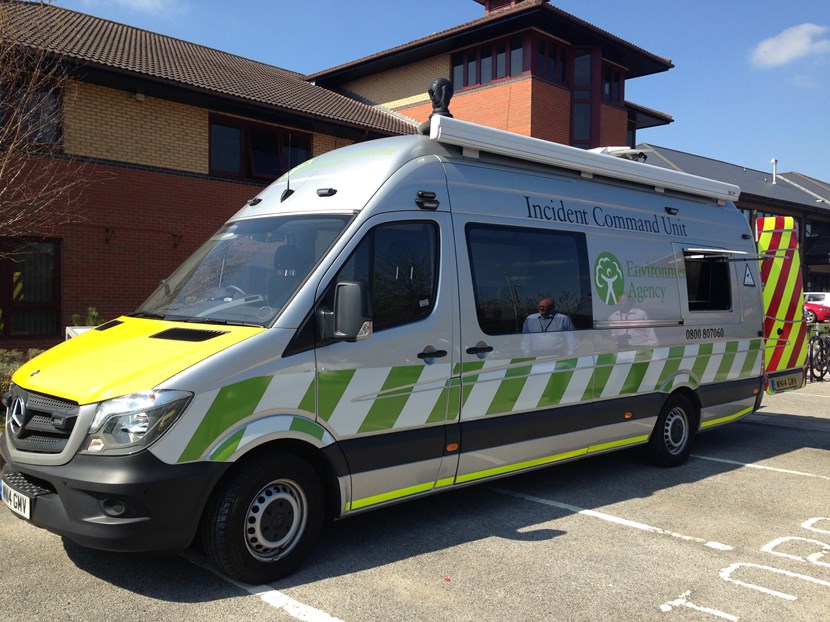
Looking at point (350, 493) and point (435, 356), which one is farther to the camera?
point (435, 356)

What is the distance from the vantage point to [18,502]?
3986 mm

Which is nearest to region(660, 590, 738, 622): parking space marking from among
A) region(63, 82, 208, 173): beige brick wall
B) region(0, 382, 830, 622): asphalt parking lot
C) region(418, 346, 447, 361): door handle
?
region(0, 382, 830, 622): asphalt parking lot

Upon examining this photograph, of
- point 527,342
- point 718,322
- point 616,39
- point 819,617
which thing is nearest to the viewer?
point 819,617

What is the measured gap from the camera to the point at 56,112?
38.2 ft

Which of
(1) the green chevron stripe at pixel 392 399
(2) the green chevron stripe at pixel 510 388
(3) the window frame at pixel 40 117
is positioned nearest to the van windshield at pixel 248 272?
(1) the green chevron stripe at pixel 392 399

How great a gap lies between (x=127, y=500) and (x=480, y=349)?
8.25 ft

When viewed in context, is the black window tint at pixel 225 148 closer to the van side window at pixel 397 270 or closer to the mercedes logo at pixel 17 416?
the van side window at pixel 397 270

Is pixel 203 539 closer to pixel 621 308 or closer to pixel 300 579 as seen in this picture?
pixel 300 579

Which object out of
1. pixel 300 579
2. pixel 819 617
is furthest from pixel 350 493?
pixel 819 617

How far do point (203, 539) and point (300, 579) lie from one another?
64 cm

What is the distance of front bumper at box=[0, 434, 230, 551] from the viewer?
11.9ft

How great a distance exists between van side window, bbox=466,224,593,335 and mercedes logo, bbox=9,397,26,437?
294cm

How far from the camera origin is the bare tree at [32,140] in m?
9.41

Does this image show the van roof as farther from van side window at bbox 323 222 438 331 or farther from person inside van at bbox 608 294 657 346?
person inside van at bbox 608 294 657 346
